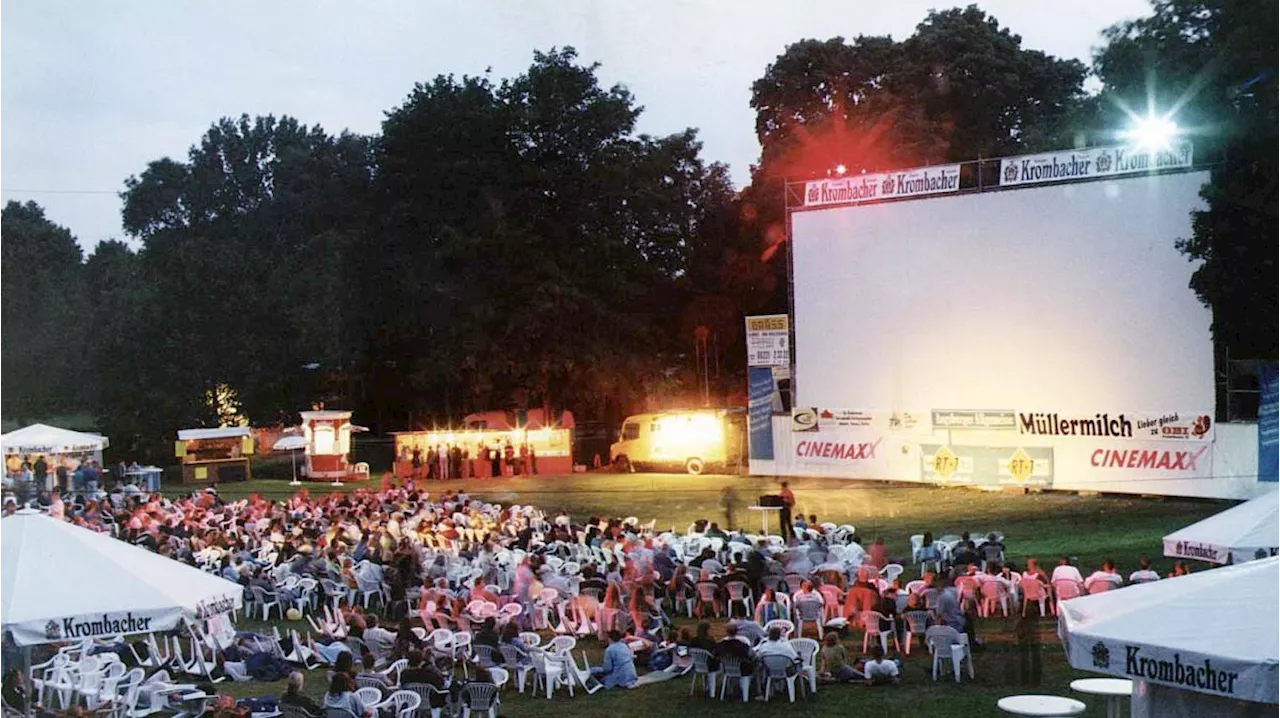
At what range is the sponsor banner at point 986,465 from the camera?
108 ft

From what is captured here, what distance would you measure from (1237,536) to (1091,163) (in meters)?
20.5

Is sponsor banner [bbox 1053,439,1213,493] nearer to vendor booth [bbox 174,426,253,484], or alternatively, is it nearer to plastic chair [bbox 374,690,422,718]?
plastic chair [bbox 374,690,422,718]

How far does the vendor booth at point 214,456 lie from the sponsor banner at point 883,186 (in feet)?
68.2

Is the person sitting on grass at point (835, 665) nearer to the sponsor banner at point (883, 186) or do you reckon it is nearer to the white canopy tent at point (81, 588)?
the white canopy tent at point (81, 588)

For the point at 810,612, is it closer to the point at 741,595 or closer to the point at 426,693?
the point at 741,595

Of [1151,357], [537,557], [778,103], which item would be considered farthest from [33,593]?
[778,103]

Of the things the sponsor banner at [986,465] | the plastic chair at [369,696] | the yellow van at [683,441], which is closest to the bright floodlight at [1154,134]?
the sponsor banner at [986,465]

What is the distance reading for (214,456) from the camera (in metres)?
45.7

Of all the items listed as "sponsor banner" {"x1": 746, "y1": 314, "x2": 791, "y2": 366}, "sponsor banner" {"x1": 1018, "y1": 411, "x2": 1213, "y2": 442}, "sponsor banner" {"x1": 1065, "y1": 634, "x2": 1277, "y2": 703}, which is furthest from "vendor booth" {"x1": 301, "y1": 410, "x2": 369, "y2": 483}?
"sponsor banner" {"x1": 1065, "y1": 634, "x2": 1277, "y2": 703}

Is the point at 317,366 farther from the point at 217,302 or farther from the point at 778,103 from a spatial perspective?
the point at 778,103

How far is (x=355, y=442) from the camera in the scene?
4997 centimetres

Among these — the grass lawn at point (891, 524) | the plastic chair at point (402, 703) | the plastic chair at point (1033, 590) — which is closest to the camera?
the plastic chair at point (402, 703)

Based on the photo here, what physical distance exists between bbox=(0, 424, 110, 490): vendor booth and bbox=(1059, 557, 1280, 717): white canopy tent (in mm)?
36925

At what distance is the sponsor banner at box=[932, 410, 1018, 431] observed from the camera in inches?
1329
